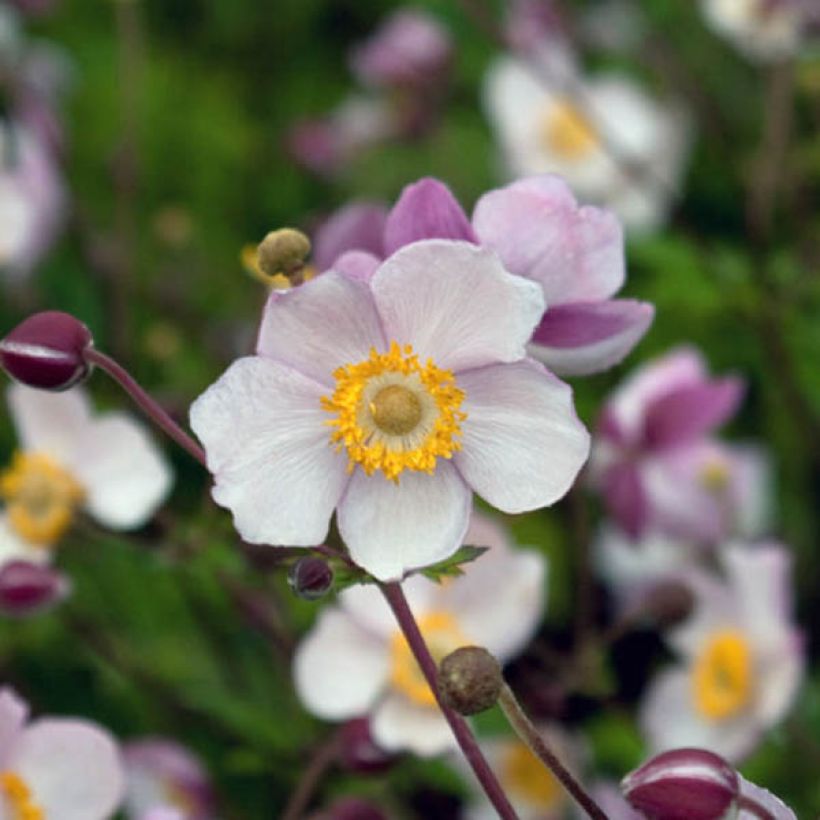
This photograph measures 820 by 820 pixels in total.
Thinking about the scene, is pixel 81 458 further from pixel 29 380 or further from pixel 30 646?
pixel 29 380

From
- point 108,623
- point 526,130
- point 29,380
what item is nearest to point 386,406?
point 29,380

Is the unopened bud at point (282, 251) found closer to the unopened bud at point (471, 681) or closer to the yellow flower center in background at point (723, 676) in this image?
the unopened bud at point (471, 681)

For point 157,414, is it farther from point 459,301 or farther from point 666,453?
point 666,453

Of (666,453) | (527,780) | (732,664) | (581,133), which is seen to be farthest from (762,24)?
(527,780)

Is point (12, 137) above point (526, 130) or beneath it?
above

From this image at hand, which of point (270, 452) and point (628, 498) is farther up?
point (270, 452)

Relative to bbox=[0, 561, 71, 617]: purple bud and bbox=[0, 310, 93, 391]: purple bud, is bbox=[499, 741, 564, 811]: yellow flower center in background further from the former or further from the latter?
bbox=[0, 310, 93, 391]: purple bud
